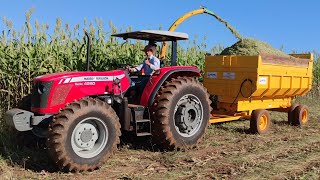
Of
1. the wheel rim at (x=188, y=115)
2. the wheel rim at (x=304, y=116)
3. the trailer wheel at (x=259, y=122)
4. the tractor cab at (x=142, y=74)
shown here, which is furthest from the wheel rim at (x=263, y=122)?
the tractor cab at (x=142, y=74)

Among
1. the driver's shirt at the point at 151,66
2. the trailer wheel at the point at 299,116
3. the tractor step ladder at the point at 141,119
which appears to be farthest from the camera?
the trailer wheel at the point at 299,116

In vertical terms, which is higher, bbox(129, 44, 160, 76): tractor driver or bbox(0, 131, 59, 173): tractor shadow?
bbox(129, 44, 160, 76): tractor driver

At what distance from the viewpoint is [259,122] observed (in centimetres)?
750

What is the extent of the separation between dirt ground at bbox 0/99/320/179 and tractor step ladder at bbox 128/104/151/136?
0.33 metres

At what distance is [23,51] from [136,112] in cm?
294

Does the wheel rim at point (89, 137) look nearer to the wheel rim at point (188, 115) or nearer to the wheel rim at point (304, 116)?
the wheel rim at point (188, 115)

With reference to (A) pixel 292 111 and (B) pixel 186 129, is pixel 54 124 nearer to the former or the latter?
(B) pixel 186 129

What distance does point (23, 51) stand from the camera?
7137 millimetres

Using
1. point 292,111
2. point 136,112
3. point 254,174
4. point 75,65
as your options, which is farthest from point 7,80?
point 292,111

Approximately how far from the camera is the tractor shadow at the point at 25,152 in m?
4.95

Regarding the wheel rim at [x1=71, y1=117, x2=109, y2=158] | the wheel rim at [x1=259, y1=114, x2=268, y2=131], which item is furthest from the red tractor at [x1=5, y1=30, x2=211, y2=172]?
the wheel rim at [x1=259, y1=114, x2=268, y2=131]

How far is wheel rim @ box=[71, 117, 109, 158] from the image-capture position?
471 cm

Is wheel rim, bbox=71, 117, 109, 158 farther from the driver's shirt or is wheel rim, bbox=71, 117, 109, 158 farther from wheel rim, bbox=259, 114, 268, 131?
wheel rim, bbox=259, 114, 268, 131

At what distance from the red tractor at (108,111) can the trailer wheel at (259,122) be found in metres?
1.58
